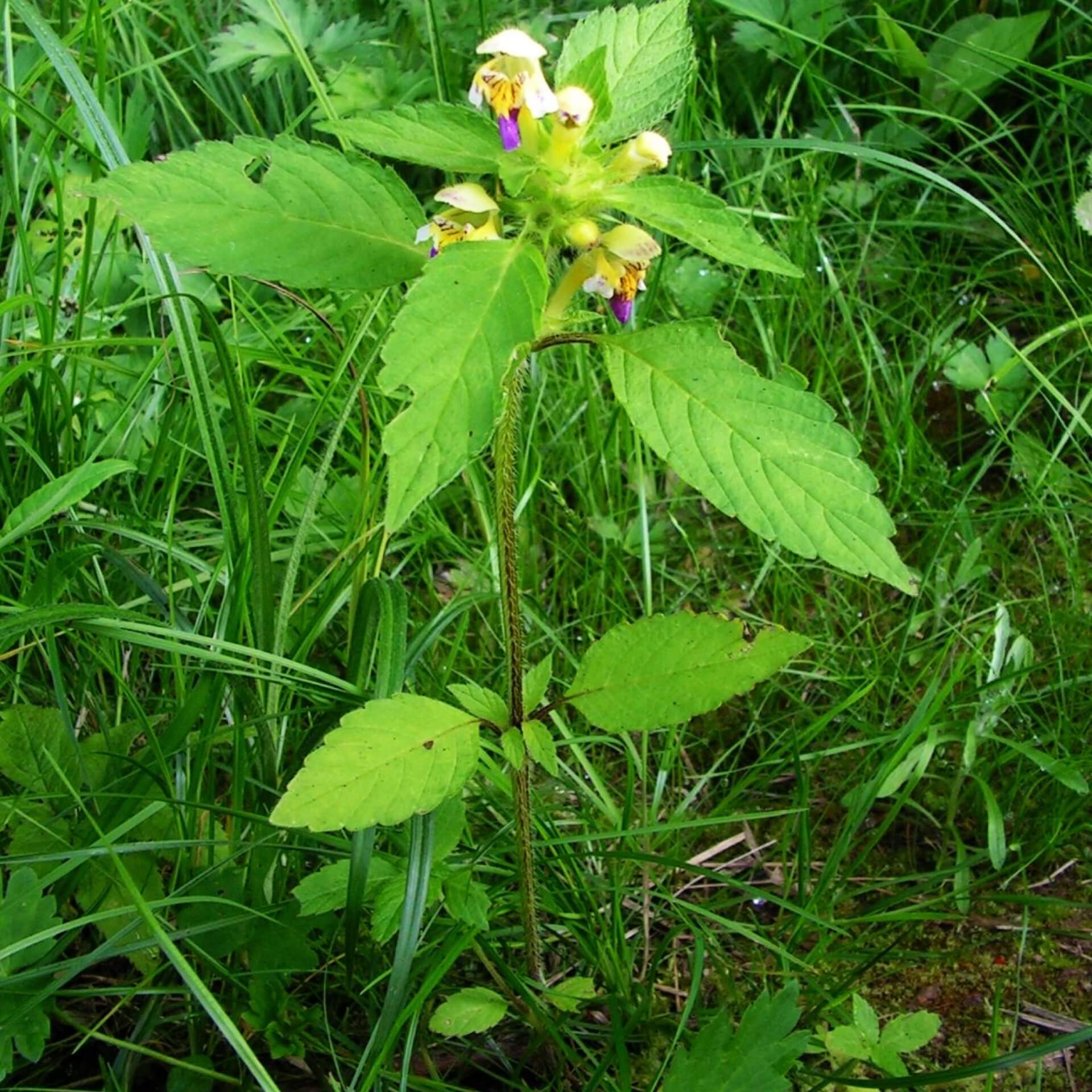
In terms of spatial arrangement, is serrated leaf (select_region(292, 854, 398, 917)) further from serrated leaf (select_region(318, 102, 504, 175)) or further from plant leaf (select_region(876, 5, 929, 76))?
plant leaf (select_region(876, 5, 929, 76))

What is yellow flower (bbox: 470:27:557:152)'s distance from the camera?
1.02m

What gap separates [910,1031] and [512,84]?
1.23 m

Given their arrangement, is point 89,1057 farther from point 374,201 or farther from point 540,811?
point 374,201

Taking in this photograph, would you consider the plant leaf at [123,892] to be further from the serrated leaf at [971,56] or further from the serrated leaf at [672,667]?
the serrated leaf at [971,56]

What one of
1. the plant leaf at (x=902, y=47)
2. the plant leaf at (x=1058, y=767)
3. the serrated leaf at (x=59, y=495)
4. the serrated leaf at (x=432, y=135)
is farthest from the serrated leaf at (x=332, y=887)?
the plant leaf at (x=902, y=47)

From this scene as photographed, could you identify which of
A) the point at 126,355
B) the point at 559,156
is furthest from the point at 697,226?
the point at 126,355

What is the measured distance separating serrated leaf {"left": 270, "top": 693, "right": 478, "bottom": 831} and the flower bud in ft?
1.60

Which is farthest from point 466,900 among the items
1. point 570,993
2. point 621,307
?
point 621,307

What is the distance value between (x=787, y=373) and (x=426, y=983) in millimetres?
783

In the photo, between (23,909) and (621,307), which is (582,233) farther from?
(23,909)

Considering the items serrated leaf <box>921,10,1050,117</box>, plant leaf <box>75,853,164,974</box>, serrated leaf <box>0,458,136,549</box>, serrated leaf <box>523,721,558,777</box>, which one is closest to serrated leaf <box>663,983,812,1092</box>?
serrated leaf <box>523,721,558,777</box>

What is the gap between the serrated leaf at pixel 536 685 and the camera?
1306 millimetres

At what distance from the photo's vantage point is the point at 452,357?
875 millimetres

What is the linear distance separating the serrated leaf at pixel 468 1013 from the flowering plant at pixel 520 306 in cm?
37
